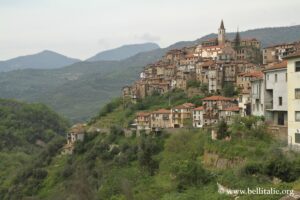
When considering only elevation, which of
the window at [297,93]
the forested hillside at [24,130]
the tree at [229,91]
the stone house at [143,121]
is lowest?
the forested hillside at [24,130]

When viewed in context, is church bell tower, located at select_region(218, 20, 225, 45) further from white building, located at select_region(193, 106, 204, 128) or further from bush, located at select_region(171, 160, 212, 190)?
bush, located at select_region(171, 160, 212, 190)

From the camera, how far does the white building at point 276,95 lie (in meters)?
32.2

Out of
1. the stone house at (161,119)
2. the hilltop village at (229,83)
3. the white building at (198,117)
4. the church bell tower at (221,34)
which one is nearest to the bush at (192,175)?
the hilltop village at (229,83)

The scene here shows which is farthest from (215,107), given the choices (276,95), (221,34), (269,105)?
(221,34)

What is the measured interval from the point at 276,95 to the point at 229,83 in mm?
32046

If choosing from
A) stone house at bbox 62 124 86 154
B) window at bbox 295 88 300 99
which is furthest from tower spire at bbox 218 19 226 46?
window at bbox 295 88 300 99

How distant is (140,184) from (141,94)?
3907 centimetres

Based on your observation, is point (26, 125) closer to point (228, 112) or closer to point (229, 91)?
point (229, 91)

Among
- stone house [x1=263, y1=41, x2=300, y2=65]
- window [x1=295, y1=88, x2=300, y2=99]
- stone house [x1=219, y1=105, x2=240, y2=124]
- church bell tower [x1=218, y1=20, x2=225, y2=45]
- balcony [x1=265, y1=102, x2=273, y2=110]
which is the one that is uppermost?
church bell tower [x1=218, y1=20, x2=225, y2=45]

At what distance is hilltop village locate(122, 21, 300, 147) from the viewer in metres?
30.8

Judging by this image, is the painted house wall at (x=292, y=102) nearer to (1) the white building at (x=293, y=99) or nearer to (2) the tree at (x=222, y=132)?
(1) the white building at (x=293, y=99)

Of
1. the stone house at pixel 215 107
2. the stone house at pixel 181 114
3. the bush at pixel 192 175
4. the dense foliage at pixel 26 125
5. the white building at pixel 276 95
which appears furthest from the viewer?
the dense foliage at pixel 26 125

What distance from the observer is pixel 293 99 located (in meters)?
28.8

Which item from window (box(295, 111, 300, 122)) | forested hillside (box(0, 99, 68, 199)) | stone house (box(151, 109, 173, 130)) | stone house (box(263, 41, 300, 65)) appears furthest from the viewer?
forested hillside (box(0, 99, 68, 199))
